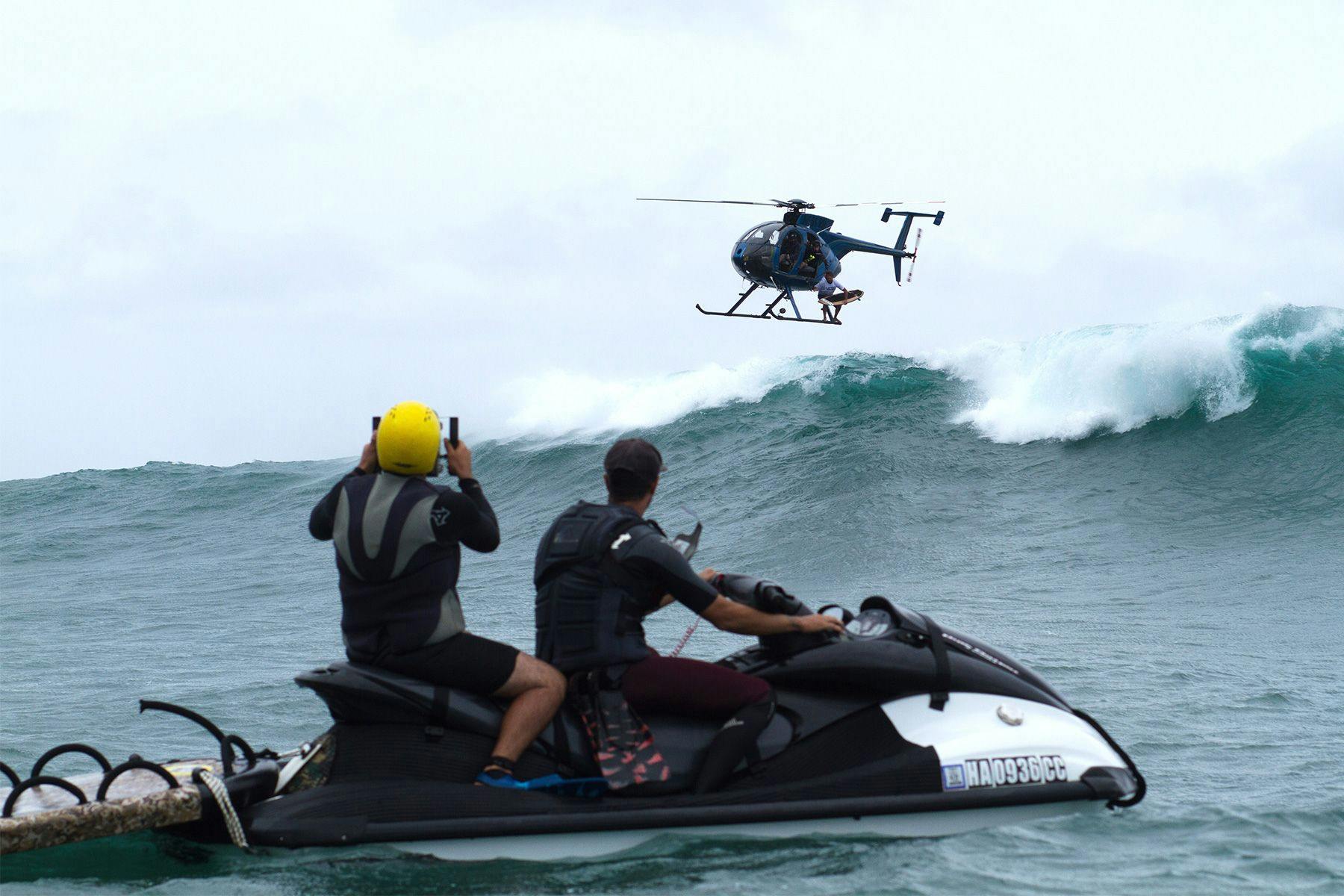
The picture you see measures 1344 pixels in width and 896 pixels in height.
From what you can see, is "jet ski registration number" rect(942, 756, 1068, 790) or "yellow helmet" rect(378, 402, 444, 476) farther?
"jet ski registration number" rect(942, 756, 1068, 790)

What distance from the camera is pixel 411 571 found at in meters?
4.23

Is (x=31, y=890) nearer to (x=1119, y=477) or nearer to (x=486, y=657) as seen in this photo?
(x=486, y=657)

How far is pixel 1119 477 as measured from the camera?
15727 mm

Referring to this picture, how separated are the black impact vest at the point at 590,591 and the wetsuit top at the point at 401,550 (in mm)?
248

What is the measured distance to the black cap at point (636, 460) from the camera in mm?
4402

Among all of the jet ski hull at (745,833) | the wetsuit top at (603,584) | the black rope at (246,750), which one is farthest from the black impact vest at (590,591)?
the black rope at (246,750)

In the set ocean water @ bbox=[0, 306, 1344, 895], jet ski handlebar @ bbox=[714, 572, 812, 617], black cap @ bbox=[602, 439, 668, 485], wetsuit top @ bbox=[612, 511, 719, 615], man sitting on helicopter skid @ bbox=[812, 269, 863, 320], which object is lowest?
ocean water @ bbox=[0, 306, 1344, 895]

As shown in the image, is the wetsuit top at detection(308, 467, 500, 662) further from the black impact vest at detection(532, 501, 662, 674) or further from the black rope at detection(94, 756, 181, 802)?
the black rope at detection(94, 756, 181, 802)

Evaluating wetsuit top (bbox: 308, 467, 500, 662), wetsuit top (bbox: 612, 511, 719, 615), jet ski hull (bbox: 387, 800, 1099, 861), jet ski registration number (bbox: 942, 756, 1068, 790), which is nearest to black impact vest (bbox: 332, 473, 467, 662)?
wetsuit top (bbox: 308, 467, 500, 662)

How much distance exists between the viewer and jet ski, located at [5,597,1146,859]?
4250 millimetres

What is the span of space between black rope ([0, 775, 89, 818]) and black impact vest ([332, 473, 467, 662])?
0.95m

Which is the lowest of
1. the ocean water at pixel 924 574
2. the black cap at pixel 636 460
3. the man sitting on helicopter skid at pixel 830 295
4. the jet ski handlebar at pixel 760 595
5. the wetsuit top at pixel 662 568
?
the ocean water at pixel 924 574

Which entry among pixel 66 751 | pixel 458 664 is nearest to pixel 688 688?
pixel 458 664

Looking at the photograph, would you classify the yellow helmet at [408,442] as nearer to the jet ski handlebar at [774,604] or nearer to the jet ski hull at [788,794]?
the jet ski hull at [788,794]
